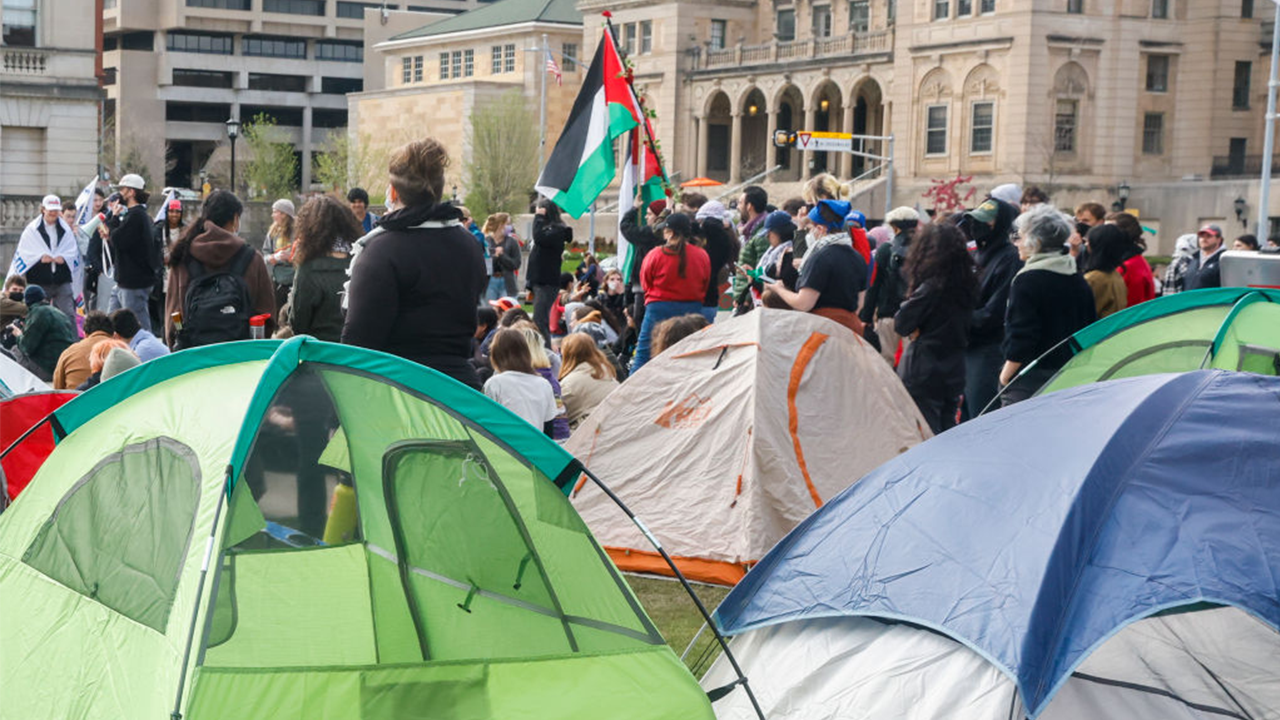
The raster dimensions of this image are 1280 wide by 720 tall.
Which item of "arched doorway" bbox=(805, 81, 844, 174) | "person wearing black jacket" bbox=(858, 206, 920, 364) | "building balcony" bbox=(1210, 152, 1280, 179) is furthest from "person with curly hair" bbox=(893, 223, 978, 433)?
"arched doorway" bbox=(805, 81, 844, 174)

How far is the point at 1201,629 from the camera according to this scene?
6266mm

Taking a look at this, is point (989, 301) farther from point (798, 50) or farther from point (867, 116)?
point (798, 50)

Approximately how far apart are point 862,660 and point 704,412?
3.48 m

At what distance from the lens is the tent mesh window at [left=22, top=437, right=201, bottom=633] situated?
17.6ft

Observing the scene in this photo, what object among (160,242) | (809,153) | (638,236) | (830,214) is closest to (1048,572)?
(830,214)

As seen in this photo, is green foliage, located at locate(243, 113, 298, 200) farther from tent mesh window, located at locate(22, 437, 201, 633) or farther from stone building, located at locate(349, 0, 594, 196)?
tent mesh window, located at locate(22, 437, 201, 633)

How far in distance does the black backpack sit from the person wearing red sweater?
11.2 ft

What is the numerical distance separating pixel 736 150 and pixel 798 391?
222ft

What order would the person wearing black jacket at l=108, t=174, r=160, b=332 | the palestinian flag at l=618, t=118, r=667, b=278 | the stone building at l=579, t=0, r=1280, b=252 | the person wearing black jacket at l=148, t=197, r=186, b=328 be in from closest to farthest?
the person wearing black jacket at l=108, t=174, r=160, b=332
the palestinian flag at l=618, t=118, r=667, b=278
the person wearing black jacket at l=148, t=197, r=186, b=328
the stone building at l=579, t=0, r=1280, b=252

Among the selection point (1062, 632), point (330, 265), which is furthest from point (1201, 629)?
point (330, 265)

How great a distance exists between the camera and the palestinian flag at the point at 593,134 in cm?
1428

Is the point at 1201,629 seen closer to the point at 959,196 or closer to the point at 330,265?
the point at 330,265

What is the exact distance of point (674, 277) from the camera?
1244 centimetres

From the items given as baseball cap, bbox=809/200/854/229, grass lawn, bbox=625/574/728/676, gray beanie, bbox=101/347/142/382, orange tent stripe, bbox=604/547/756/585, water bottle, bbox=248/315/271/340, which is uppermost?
baseball cap, bbox=809/200/854/229
